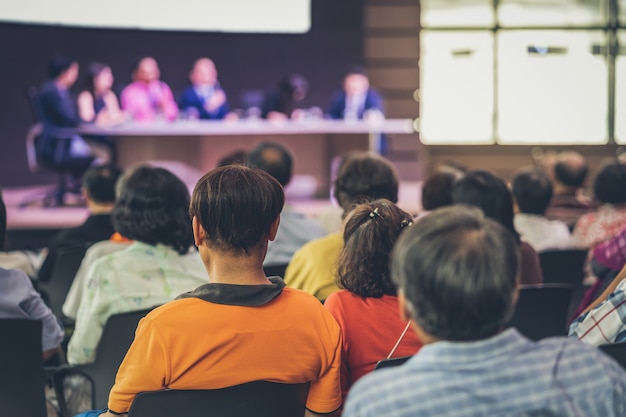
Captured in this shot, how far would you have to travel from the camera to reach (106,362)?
88.6 inches

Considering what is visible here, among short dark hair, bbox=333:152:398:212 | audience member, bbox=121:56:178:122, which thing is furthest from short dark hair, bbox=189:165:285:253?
audience member, bbox=121:56:178:122

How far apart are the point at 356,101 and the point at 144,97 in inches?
84.2

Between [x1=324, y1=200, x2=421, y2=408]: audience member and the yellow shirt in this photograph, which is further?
the yellow shirt

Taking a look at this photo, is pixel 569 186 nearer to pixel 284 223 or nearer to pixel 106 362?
pixel 284 223

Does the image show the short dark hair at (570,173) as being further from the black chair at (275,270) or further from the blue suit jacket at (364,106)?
the blue suit jacket at (364,106)

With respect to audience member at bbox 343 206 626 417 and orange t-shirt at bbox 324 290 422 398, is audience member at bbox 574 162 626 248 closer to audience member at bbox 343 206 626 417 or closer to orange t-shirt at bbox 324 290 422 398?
orange t-shirt at bbox 324 290 422 398

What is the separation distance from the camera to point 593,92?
34.1 ft

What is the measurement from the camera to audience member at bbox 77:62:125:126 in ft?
24.5

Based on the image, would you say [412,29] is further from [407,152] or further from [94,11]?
[94,11]

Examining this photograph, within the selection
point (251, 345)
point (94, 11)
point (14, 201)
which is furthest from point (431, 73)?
point (251, 345)

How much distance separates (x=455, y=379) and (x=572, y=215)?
397 centimetres

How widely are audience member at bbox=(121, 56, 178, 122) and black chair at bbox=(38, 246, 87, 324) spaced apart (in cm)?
471

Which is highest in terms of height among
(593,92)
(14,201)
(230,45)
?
(230,45)

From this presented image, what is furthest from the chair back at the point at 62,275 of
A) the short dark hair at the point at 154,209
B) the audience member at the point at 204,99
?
the audience member at the point at 204,99
